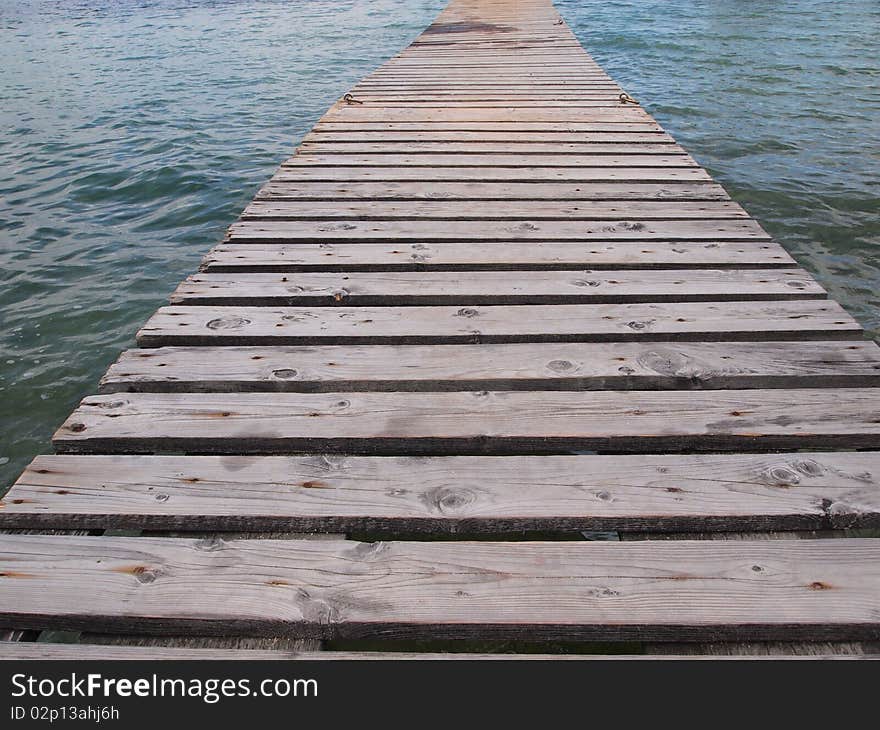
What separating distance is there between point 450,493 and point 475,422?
0.34 m

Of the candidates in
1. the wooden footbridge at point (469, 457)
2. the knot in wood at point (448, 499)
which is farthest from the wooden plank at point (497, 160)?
the knot in wood at point (448, 499)

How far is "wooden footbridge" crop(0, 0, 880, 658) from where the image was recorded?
1510 mm

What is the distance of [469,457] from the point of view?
196 cm

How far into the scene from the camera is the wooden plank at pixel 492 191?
12.9 feet

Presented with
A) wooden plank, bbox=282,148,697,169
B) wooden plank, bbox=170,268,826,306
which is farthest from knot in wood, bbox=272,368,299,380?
wooden plank, bbox=282,148,697,169

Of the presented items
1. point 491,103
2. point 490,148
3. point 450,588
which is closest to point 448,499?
point 450,588

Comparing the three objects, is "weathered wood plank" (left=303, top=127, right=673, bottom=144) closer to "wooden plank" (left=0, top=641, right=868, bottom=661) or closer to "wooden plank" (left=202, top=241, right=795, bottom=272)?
"wooden plank" (left=202, top=241, right=795, bottom=272)

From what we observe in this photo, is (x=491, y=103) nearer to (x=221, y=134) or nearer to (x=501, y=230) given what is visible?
(x=501, y=230)

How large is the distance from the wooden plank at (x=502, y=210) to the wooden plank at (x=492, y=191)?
0.23ft

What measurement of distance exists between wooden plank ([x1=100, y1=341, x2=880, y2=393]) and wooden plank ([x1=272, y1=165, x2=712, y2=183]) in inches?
81.6

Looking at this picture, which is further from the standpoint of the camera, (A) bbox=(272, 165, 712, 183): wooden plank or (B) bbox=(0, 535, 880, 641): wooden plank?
(A) bbox=(272, 165, 712, 183): wooden plank

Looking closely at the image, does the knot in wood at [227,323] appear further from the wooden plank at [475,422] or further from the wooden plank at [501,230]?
the wooden plank at [501,230]
